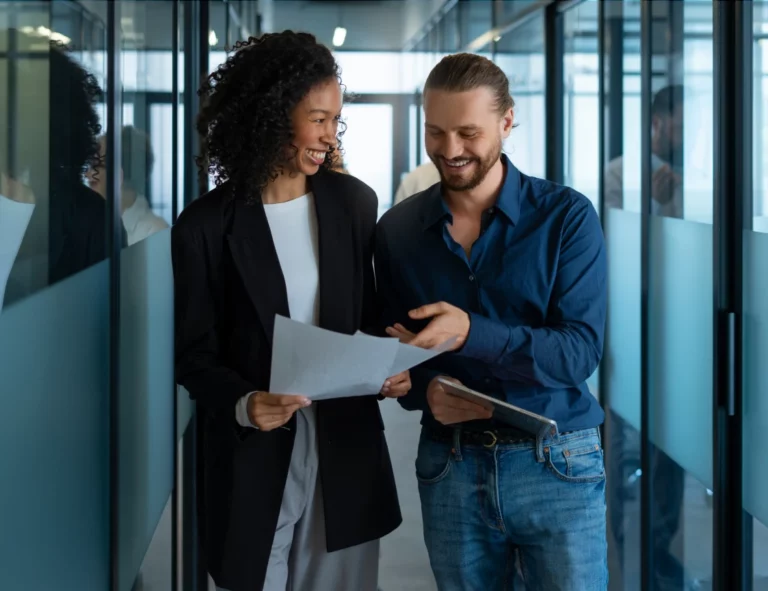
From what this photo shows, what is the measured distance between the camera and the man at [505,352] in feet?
6.40

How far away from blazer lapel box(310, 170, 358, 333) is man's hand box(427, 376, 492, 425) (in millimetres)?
243

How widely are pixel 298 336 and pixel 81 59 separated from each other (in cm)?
80

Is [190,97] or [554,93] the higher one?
[554,93]

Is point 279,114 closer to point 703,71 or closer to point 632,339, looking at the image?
point 703,71

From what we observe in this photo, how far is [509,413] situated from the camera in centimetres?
181

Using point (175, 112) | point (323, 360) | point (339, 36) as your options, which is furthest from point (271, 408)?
point (339, 36)

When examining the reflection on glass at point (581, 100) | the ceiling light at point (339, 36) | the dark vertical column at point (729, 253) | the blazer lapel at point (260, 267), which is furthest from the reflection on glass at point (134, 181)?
the ceiling light at point (339, 36)

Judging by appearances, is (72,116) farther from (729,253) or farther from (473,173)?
(729,253)

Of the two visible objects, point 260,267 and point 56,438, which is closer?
point 56,438

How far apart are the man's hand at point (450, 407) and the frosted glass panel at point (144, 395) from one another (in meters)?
0.90

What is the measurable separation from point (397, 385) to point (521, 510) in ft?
1.13

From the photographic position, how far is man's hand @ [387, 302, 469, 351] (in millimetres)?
1795

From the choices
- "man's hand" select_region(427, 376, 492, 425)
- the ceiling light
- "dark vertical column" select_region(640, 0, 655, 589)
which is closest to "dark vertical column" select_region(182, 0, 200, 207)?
"dark vertical column" select_region(640, 0, 655, 589)

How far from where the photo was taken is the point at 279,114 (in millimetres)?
2002
